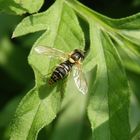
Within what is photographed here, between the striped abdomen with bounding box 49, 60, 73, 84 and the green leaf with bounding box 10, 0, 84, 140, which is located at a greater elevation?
the green leaf with bounding box 10, 0, 84, 140

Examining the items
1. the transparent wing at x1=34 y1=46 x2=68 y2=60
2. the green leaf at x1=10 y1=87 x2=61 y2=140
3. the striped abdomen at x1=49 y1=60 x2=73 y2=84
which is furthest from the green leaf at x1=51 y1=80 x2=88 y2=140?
the green leaf at x1=10 y1=87 x2=61 y2=140

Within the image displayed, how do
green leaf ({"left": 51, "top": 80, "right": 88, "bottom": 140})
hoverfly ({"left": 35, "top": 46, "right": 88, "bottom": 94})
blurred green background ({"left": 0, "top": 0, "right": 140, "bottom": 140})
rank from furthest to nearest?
blurred green background ({"left": 0, "top": 0, "right": 140, "bottom": 140})
green leaf ({"left": 51, "top": 80, "right": 88, "bottom": 140})
hoverfly ({"left": 35, "top": 46, "right": 88, "bottom": 94})

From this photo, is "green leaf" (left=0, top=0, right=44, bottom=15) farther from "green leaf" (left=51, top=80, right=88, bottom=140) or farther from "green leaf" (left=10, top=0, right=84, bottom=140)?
"green leaf" (left=51, top=80, right=88, bottom=140)

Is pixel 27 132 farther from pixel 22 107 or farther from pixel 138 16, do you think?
pixel 138 16

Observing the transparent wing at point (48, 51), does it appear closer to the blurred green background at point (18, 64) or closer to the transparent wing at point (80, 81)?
the transparent wing at point (80, 81)

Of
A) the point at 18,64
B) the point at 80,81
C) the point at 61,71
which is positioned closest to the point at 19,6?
the point at 61,71

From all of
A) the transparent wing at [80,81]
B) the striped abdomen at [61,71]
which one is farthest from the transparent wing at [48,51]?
the transparent wing at [80,81]

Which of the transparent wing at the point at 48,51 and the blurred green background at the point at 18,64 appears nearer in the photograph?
the transparent wing at the point at 48,51
